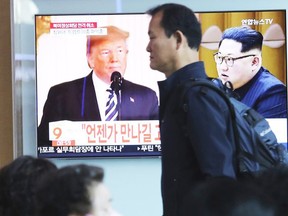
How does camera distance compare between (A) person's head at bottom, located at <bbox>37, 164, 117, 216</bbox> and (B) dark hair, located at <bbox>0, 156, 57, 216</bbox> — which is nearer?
(A) person's head at bottom, located at <bbox>37, 164, 117, 216</bbox>

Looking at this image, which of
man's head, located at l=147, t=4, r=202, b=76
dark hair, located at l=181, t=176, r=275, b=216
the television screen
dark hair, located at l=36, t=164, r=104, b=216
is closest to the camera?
dark hair, located at l=181, t=176, r=275, b=216

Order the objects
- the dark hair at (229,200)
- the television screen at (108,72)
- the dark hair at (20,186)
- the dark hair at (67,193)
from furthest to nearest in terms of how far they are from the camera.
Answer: the television screen at (108,72) < the dark hair at (20,186) < the dark hair at (67,193) < the dark hair at (229,200)

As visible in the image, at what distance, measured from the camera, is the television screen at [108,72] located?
15.1ft

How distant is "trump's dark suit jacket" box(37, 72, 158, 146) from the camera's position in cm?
463

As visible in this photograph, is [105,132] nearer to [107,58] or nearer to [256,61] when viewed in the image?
[107,58]

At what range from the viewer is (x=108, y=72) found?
15.2ft

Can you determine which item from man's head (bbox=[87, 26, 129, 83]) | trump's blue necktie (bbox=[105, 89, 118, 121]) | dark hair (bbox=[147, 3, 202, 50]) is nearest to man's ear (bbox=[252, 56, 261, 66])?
man's head (bbox=[87, 26, 129, 83])

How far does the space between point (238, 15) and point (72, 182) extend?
3165mm

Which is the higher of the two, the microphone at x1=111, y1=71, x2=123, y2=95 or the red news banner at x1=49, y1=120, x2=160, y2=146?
the microphone at x1=111, y1=71, x2=123, y2=95

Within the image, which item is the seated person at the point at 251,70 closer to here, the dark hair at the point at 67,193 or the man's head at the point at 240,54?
the man's head at the point at 240,54

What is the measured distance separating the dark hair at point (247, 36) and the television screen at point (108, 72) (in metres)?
0.04

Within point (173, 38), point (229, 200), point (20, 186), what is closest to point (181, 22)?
point (173, 38)

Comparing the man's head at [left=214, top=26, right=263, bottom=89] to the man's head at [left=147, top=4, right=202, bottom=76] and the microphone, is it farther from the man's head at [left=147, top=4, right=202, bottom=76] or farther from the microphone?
the man's head at [left=147, top=4, right=202, bottom=76]

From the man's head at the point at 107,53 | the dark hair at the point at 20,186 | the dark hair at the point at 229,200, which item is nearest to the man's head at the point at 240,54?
the man's head at the point at 107,53
